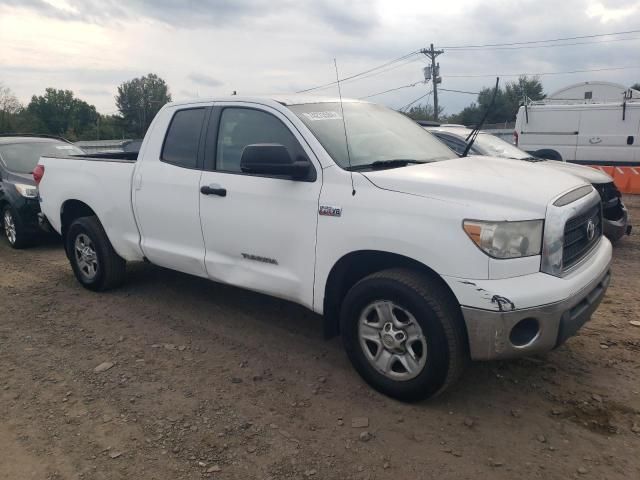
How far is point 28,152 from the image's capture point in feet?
28.9

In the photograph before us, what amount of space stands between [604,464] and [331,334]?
176cm

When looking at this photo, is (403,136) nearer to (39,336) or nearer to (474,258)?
(474,258)

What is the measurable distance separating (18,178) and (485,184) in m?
7.43

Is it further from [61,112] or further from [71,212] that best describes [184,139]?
[61,112]

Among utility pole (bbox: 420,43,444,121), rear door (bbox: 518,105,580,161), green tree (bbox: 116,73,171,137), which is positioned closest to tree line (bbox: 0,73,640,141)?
green tree (bbox: 116,73,171,137)

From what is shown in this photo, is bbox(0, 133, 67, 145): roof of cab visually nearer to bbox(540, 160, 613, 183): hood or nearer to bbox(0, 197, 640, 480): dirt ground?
A: bbox(0, 197, 640, 480): dirt ground

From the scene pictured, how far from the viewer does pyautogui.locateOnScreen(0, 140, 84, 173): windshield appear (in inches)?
333

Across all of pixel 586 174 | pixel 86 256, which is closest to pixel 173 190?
pixel 86 256

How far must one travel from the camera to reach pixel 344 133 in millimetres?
3848

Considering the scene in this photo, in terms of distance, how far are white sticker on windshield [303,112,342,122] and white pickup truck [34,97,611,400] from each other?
15 millimetres

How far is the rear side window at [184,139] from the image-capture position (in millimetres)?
4438

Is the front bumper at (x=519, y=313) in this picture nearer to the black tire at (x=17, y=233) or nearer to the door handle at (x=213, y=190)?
the door handle at (x=213, y=190)

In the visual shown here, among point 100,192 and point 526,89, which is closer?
point 100,192

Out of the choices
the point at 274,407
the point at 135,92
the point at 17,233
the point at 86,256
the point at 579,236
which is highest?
the point at 135,92
